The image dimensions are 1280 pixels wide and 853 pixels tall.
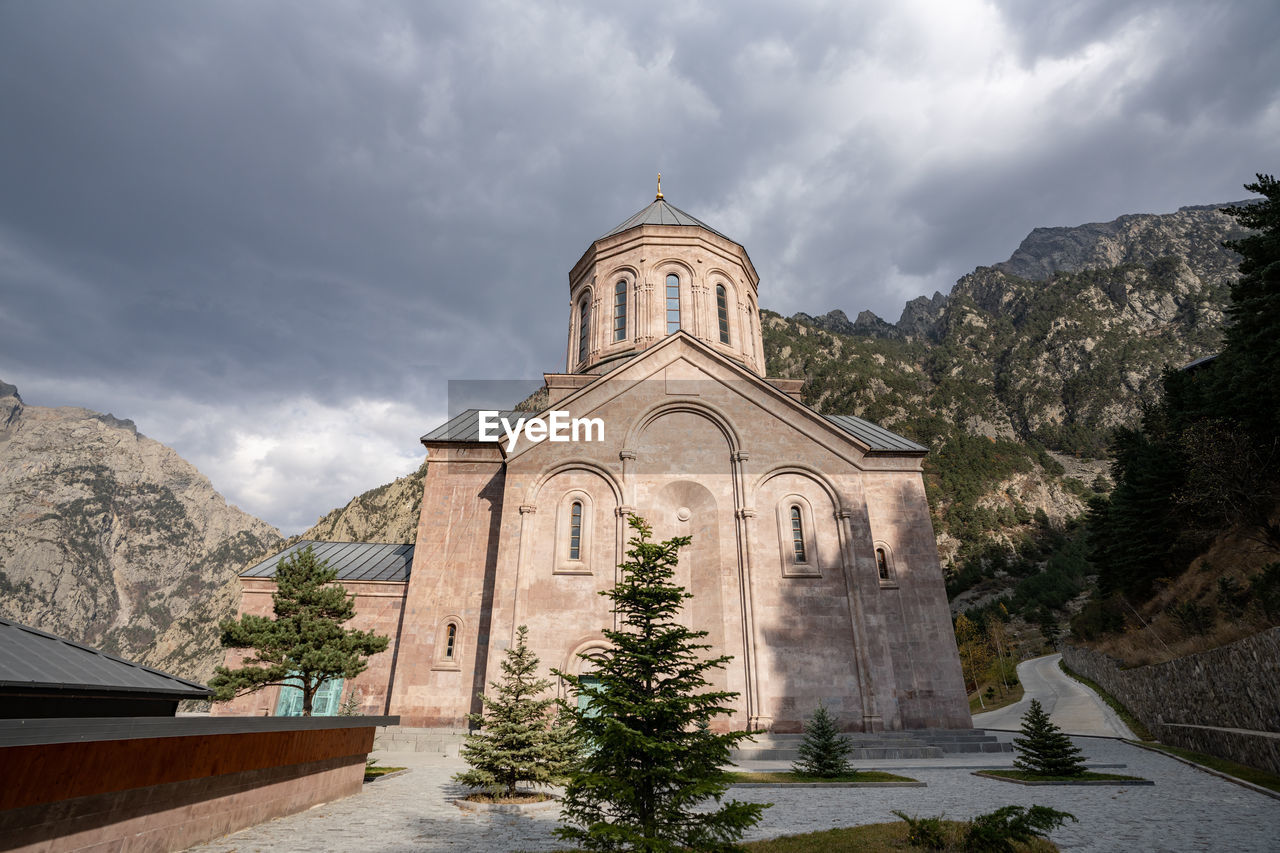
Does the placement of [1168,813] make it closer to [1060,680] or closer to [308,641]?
[308,641]

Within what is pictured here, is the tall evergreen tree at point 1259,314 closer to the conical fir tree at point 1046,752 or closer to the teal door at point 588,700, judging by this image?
the conical fir tree at point 1046,752

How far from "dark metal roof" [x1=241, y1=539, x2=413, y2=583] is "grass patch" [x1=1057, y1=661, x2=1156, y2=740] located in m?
23.3

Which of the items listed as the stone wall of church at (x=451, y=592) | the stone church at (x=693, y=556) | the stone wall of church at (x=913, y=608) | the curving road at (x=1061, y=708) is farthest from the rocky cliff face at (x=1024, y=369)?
the stone wall of church at (x=451, y=592)

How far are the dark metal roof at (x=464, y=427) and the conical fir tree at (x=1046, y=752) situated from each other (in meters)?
13.9

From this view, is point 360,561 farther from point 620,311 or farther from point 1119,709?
point 1119,709

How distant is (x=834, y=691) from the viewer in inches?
609

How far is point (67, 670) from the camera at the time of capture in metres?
6.62

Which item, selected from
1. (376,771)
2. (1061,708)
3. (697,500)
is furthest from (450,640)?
(1061,708)

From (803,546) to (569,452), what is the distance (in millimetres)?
7128

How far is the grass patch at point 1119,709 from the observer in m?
18.8

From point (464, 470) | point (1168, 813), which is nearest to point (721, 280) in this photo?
point (464, 470)

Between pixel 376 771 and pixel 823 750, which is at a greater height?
pixel 823 750

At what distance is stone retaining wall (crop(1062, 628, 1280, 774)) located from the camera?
10.6 m

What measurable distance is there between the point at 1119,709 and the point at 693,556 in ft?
61.8
